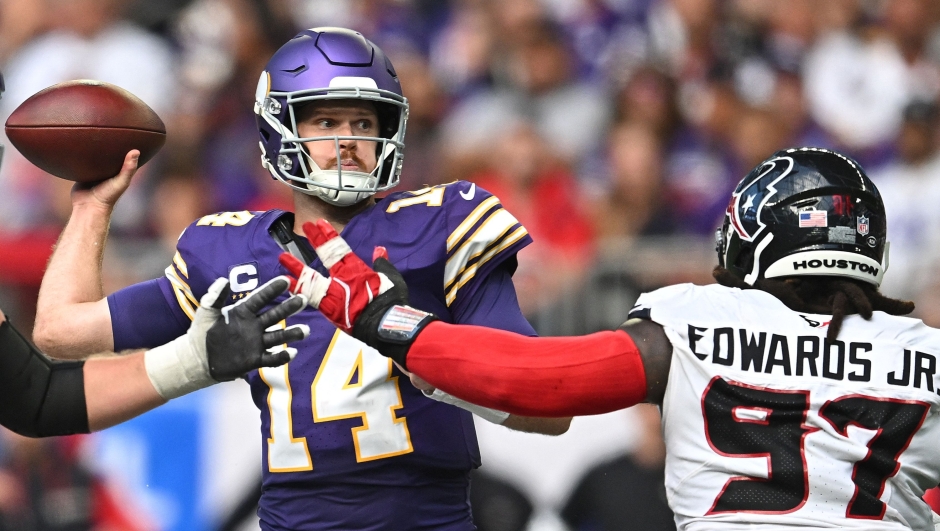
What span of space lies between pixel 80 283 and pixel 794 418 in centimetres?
191

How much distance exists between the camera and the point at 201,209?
680 centimetres

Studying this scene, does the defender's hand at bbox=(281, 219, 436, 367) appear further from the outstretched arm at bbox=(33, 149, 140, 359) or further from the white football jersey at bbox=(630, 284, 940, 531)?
the outstretched arm at bbox=(33, 149, 140, 359)

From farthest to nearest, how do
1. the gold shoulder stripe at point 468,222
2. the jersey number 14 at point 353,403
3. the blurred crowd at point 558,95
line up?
the blurred crowd at point 558,95, the gold shoulder stripe at point 468,222, the jersey number 14 at point 353,403

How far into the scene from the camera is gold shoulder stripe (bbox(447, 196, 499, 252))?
2.96 metres

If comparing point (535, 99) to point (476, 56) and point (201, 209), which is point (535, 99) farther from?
point (201, 209)

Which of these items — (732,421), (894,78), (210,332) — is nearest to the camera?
(732,421)

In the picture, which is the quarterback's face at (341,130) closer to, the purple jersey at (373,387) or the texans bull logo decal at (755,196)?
the purple jersey at (373,387)

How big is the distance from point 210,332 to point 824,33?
5.85m

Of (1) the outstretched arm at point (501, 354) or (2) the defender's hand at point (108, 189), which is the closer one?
(1) the outstretched arm at point (501, 354)

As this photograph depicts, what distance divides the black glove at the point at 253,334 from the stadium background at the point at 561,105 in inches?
126

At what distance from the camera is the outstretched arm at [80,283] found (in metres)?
3.06

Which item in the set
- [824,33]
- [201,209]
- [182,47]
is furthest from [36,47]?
[824,33]

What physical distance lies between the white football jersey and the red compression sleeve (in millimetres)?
122

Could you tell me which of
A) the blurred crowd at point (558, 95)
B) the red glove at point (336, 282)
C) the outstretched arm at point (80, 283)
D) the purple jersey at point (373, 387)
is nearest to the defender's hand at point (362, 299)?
the red glove at point (336, 282)
